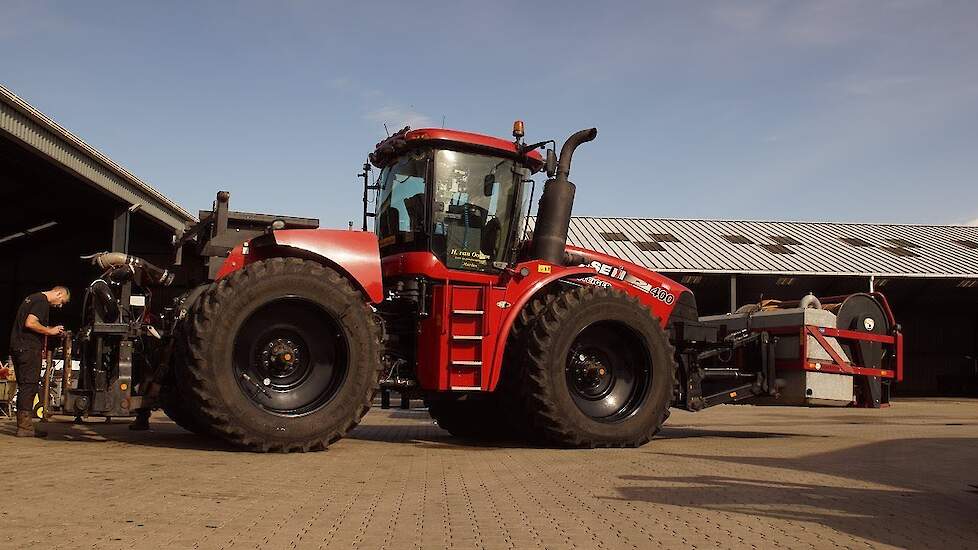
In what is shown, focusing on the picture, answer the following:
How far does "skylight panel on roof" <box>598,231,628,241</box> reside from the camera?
28.7 m

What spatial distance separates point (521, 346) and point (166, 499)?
3.95m

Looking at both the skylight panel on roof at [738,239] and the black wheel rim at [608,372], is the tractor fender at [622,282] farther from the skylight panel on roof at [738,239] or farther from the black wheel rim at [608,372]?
the skylight panel on roof at [738,239]

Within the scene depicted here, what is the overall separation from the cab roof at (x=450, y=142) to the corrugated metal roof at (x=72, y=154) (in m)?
7.71

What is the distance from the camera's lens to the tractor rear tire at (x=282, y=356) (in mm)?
6512

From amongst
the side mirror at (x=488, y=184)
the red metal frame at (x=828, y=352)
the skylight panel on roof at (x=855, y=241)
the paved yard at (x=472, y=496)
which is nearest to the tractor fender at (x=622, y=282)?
the side mirror at (x=488, y=184)

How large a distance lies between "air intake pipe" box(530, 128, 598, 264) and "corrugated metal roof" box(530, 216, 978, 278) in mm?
16481

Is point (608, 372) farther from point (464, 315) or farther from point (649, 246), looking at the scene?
point (649, 246)

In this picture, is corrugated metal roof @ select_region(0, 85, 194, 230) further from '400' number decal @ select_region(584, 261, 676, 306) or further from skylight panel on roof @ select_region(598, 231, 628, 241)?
skylight panel on roof @ select_region(598, 231, 628, 241)

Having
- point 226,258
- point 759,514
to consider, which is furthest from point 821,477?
point 226,258

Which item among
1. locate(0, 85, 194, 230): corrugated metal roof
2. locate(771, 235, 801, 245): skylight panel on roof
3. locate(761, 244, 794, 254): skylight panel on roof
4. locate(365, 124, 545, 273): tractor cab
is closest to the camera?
locate(365, 124, 545, 273): tractor cab

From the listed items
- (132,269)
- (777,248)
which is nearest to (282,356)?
(132,269)

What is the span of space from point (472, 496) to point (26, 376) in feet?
16.6

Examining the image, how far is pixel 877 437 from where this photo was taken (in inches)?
397

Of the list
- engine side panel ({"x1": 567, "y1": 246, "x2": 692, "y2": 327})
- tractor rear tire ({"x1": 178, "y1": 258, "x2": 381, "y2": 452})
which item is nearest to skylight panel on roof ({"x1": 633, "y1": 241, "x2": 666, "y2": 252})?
engine side panel ({"x1": 567, "y1": 246, "x2": 692, "y2": 327})
